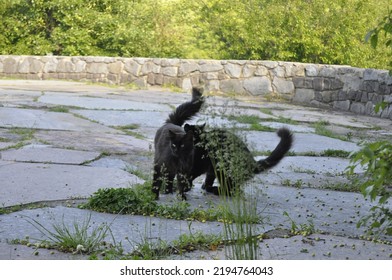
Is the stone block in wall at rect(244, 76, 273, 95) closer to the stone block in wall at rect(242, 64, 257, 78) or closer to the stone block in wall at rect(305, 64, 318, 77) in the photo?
the stone block in wall at rect(242, 64, 257, 78)

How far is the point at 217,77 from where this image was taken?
12469 millimetres

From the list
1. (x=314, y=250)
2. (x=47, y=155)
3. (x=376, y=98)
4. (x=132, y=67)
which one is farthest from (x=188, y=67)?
(x=314, y=250)

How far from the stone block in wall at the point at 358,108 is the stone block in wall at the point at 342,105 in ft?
0.30

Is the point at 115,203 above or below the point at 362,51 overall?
below

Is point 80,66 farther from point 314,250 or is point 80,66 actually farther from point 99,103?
point 314,250

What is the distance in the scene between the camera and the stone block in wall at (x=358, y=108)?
10.8m

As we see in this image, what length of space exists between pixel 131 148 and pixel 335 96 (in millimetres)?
6308

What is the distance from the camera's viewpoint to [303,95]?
468 inches

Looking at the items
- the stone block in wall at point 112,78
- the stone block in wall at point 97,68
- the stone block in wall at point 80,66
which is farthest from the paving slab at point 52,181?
the stone block in wall at point 80,66

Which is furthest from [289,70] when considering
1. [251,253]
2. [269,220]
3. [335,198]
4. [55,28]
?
[251,253]

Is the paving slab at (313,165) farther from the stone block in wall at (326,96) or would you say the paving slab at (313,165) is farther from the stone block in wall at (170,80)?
the stone block in wall at (170,80)

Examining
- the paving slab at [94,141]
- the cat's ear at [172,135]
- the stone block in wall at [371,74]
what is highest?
the stone block in wall at [371,74]

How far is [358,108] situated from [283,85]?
64.0 inches

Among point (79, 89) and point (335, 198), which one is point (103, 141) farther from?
point (79, 89)
